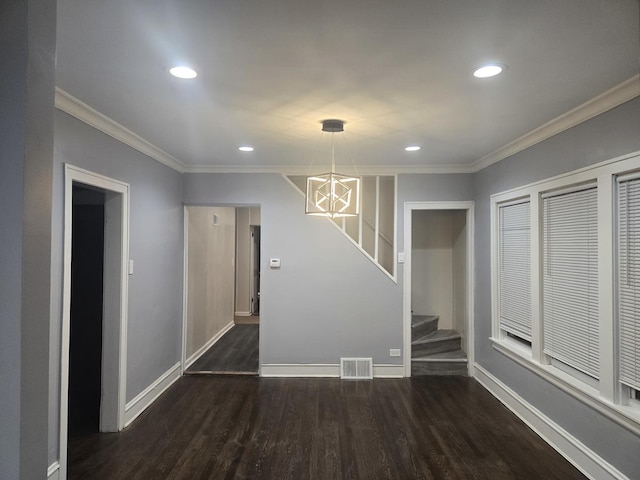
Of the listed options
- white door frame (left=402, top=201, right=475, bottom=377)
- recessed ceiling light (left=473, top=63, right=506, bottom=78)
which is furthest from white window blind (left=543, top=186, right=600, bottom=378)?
white door frame (left=402, top=201, right=475, bottom=377)

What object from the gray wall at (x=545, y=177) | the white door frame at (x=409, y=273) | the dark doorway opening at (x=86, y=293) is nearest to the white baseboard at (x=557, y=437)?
the gray wall at (x=545, y=177)

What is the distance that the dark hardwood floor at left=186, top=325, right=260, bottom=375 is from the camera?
15.9 feet

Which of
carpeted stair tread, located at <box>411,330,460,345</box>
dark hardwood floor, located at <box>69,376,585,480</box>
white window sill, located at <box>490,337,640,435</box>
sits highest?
white window sill, located at <box>490,337,640,435</box>

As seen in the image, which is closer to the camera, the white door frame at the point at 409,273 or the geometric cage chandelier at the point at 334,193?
the geometric cage chandelier at the point at 334,193

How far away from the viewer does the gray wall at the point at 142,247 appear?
248cm

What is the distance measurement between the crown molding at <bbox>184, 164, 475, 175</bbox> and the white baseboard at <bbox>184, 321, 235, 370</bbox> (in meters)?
2.43

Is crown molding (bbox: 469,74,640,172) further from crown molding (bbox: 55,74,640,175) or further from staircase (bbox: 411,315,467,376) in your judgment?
staircase (bbox: 411,315,467,376)

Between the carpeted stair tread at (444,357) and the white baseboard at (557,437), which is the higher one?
the carpeted stair tread at (444,357)

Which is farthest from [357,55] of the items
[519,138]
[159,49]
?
[519,138]

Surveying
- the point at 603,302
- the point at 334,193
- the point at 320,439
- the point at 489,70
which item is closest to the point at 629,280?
the point at 603,302

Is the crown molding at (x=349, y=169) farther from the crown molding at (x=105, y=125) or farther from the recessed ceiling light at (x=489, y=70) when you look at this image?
the recessed ceiling light at (x=489, y=70)

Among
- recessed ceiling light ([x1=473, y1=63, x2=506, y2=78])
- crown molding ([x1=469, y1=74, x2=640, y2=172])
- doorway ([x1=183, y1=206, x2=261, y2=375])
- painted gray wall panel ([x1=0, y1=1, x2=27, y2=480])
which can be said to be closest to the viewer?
painted gray wall panel ([x1=0, y1=1, x2=27, y2=480])

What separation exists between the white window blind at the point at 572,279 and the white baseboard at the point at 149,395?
3.63 meters

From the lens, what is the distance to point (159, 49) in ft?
6.05
